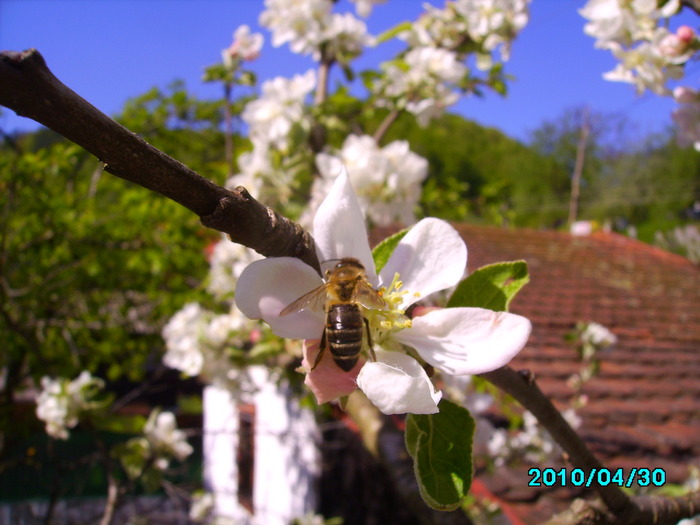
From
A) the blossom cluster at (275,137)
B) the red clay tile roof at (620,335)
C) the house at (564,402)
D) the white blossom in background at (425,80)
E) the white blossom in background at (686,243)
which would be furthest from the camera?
the white blossom in background at (686,243)

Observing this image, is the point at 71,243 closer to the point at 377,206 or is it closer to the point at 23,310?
the point at 23,310

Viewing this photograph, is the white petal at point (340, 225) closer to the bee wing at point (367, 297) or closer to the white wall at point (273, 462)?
the bee wing at point (367, 297)

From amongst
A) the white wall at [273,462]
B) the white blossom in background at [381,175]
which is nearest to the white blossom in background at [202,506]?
the white wall at [273,462]

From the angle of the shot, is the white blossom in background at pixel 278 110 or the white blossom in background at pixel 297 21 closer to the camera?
the white blossom in background at pixel 278 110

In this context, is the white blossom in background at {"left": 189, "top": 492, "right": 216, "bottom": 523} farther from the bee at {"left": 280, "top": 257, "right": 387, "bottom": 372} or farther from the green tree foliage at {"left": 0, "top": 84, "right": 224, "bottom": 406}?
the bee at {"left": 280, "top": 257, "right": 387, "bottom": 372}

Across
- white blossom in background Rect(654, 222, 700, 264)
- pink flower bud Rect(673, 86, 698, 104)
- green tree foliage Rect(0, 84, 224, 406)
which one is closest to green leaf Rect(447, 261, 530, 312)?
pink flower bud Rect(673, 86, 698, 104)

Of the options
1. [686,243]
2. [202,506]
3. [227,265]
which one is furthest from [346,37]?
[686,243]

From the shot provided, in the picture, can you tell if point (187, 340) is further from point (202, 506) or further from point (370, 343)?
point (202, 506)
